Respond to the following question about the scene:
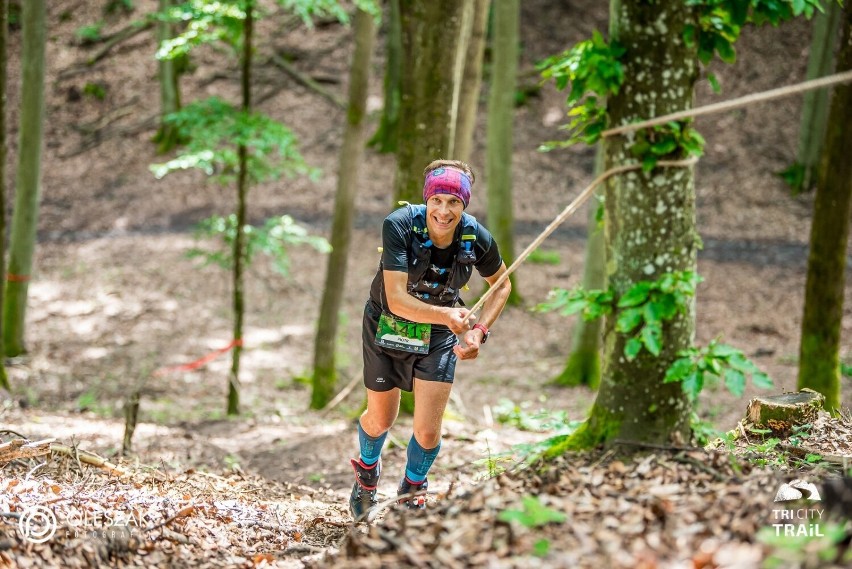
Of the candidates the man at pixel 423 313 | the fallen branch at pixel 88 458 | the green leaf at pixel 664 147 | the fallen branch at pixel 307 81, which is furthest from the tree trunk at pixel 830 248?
the fallen branch at pixel 307 81

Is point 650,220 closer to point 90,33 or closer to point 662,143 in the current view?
point 662,143

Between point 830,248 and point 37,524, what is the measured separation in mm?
6429

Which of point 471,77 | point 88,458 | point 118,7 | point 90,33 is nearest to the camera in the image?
point 88,458

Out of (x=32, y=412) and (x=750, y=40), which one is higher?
(x=750, y=40)

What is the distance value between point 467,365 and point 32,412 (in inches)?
240

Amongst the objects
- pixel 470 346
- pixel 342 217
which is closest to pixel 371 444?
pixel 470 346

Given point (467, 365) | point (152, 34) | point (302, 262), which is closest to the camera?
point (467, 365)

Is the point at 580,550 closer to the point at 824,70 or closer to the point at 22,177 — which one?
the point at 22,177

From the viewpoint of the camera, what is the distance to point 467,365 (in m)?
11.8

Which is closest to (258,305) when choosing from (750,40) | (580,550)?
(580,550)

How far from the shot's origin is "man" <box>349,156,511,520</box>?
3.88 meters

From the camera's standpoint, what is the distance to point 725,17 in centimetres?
392

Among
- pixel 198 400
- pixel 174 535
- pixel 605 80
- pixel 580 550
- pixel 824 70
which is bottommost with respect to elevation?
pixel 198 400

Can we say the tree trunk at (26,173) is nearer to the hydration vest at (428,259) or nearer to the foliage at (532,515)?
the hydration vest at (428,259)
